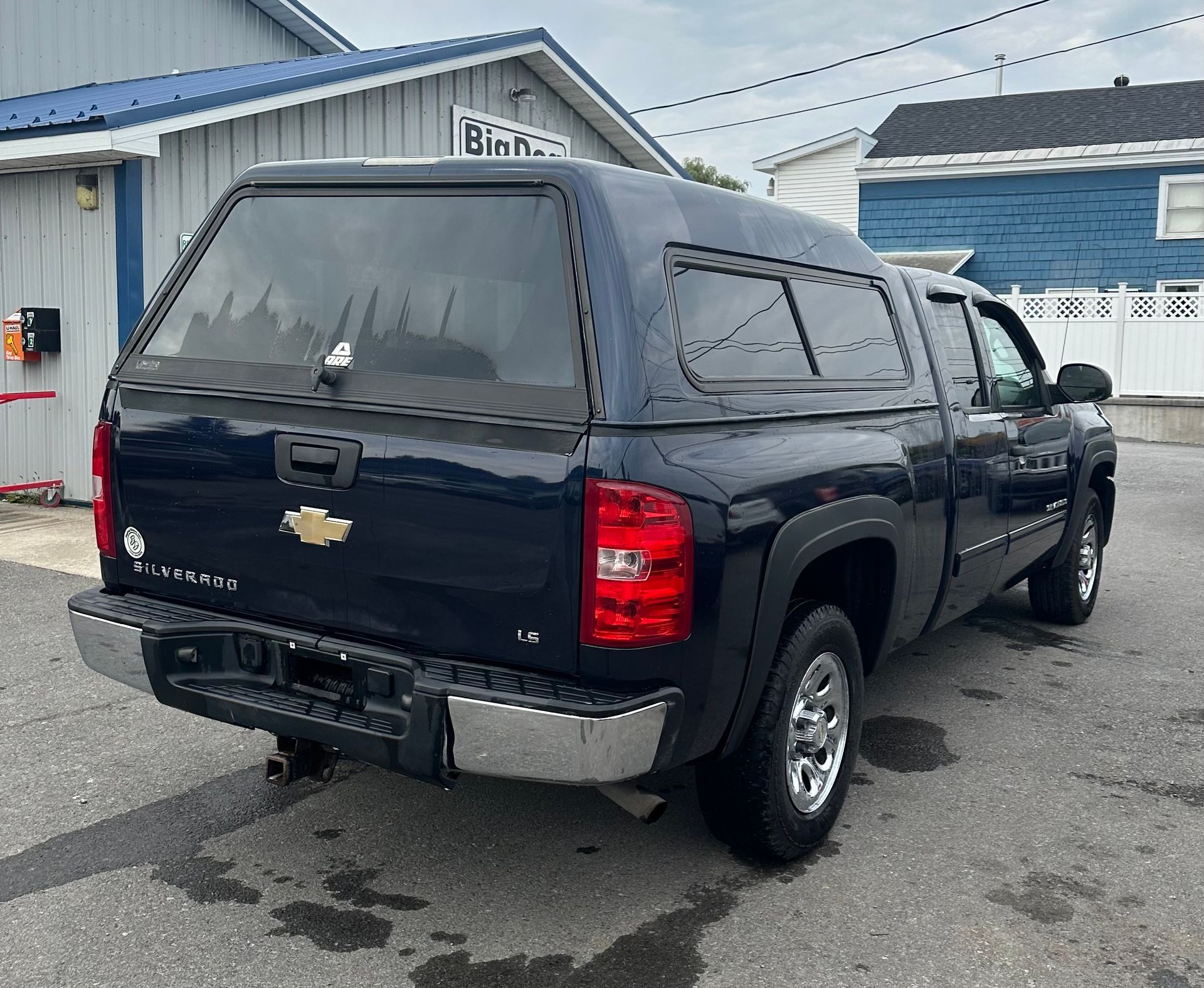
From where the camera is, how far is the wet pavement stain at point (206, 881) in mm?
3410

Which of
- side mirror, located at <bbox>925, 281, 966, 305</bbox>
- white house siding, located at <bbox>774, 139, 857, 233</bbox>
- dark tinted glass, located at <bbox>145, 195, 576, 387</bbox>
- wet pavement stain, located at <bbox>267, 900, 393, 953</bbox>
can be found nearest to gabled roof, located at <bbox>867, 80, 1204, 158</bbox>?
white house siding, located at <bbox>774, 139, 857, 233</bbox>

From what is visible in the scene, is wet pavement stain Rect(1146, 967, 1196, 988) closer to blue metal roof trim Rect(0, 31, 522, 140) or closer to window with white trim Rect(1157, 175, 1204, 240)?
blue metal roof trim Rect(0, 31, 522, 140)

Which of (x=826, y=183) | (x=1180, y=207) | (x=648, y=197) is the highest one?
(x=826, y=183)

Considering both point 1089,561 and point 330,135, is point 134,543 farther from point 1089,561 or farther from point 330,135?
point 330,135

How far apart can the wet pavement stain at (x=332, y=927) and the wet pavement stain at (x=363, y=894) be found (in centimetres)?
6

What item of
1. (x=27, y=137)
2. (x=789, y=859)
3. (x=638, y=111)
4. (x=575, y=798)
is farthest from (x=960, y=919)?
(x=638, y=111)

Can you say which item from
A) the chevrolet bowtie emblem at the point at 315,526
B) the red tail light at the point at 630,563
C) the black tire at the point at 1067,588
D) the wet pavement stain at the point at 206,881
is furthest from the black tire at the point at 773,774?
the black tire at the point at 1067,588

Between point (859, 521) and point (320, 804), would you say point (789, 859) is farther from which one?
point (320, 804)

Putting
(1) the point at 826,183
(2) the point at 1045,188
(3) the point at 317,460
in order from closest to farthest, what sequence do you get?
(3) the point at 317,460
(2) the point at 1045,188
(1) the point at 826,183

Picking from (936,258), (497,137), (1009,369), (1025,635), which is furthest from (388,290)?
(936,258)

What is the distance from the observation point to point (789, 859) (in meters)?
3.66

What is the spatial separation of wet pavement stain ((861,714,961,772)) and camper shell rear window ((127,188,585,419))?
7.80 feet

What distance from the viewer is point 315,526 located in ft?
10.6

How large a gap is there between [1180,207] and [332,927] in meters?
23.7
